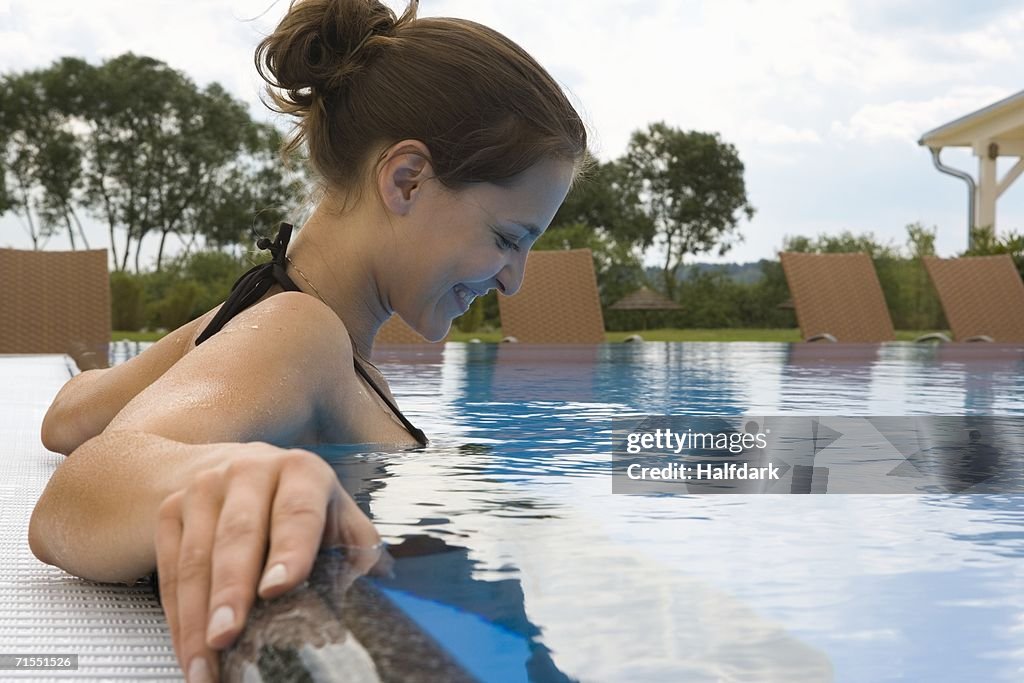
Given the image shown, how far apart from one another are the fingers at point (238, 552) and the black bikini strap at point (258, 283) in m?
A: 0.85

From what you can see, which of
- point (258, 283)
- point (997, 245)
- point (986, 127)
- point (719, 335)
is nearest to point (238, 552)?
point (258, 283)

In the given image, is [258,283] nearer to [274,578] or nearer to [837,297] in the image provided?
[274,578]

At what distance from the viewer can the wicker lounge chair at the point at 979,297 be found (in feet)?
26.0

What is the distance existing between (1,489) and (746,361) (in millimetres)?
4258

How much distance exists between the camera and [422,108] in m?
1.53

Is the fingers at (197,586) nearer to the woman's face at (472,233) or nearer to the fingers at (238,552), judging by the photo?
the fingers at (238,552)

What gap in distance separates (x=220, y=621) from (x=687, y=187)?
98.1 feet

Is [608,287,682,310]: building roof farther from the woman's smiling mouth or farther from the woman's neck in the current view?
the woman's neck

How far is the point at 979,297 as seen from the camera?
803cm

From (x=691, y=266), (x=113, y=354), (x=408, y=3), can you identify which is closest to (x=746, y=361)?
(x=113, y=354)

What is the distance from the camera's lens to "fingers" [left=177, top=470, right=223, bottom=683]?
579 millimetres

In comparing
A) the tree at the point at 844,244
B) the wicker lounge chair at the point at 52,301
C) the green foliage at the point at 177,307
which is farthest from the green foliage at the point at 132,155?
the wicker lounge chair at the point at 52,301

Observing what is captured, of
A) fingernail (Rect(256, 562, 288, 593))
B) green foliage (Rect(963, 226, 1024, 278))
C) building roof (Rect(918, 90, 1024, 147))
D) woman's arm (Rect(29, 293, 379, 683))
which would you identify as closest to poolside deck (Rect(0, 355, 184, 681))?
woman's arm (Rect(29, 293, 379, 683))

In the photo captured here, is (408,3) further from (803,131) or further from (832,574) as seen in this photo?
(803,131)
